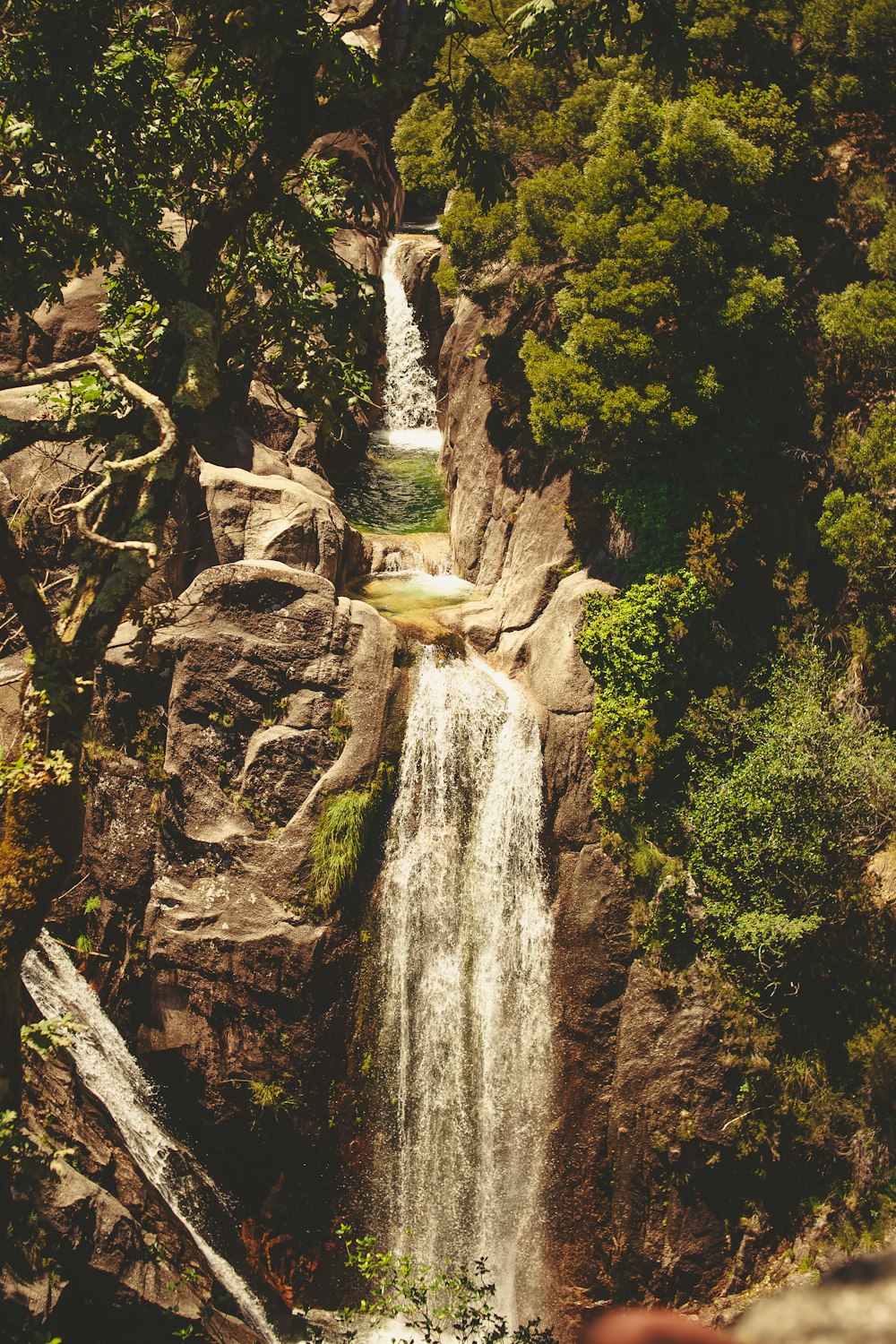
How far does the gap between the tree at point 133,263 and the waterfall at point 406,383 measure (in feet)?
46.3

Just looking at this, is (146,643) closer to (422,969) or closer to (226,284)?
(226,284)

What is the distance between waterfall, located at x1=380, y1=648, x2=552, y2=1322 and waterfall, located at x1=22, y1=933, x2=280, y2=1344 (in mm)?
2417

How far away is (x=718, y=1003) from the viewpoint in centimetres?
1263

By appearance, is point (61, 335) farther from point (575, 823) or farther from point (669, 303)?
point (575, 823)

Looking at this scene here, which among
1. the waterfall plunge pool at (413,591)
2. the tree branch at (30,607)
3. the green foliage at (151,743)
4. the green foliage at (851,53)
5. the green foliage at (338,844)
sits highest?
the green foliage at (851,53)

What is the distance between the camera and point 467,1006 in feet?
42.6

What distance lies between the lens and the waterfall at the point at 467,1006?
12672 mm

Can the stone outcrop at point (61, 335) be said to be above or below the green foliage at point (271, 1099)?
above

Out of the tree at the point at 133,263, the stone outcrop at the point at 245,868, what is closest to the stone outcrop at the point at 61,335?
the stone outcrop at the point at 245,868

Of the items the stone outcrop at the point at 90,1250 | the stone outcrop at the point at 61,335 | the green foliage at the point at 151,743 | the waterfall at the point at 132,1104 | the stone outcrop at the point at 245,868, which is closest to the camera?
the stone outcrop at the point at 90,1250

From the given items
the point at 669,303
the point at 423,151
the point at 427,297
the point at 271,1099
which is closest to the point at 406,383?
the point at 427,297

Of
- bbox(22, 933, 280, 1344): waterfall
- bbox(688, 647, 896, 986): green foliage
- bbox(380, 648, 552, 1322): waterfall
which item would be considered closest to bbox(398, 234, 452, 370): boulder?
bbox(380, 648, 552, 1322): waterfall

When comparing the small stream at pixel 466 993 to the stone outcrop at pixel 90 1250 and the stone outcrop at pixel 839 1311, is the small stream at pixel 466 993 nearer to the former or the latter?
the stone outcrop at pixel 90 1250

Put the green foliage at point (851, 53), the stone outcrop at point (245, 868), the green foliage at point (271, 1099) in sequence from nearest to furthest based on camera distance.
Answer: the green foliage at point (271, 1099)
the stone outcrop at point (245, 868)
the green foliage at point (851, 53)
